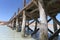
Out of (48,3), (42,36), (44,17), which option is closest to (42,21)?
(44,17)

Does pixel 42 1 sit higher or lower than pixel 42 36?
higher

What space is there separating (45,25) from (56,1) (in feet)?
4.51

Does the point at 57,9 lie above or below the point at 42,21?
above

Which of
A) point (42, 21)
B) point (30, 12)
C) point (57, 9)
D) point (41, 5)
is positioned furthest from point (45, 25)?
point (30, 12)

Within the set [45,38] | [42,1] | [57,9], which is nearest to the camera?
[45,38]

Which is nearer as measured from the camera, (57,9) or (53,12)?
(57,9)

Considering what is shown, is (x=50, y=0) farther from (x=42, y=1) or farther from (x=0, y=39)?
(x=0, y=39)

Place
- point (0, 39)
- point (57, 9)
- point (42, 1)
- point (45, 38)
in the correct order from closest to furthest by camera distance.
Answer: point (45, 38), point (42, 1), point (57, 9), point (0, 39)

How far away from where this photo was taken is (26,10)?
11102 mm

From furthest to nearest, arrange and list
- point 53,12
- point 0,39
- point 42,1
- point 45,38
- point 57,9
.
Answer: point 0,39 < point 53,12 < point 57,9 < point 42,1 < point 45,38

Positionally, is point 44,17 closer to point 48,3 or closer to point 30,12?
point 48,3

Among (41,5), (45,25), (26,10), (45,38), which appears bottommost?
(45,38)

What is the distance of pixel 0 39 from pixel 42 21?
468 cm

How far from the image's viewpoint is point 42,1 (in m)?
7.01
